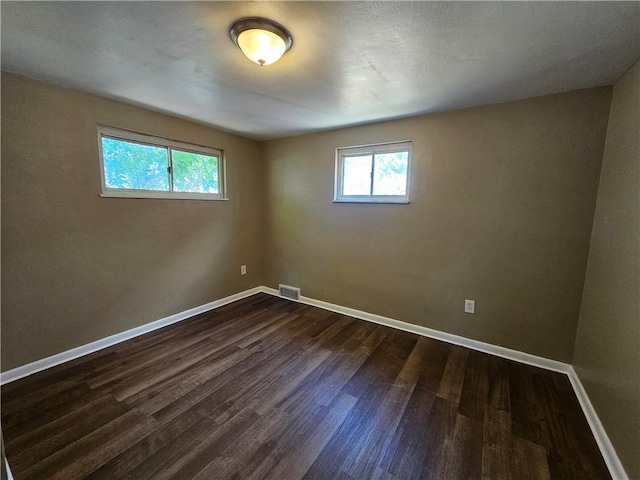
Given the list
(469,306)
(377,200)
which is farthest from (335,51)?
(469,306)

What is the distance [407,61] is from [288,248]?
2.62 metres

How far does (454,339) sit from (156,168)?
11.6 feet

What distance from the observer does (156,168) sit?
268 cm

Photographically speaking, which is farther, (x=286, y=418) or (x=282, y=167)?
(x=282, y=167)

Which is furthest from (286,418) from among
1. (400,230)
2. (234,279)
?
(234,279)

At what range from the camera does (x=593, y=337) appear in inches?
68.2

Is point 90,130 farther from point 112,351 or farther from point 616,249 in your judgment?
point 616,249

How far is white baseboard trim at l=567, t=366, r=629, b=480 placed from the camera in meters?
1.28

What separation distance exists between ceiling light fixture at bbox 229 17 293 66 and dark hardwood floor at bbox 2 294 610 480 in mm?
2169

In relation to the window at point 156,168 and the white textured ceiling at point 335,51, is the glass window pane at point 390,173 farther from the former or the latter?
the window at point 156,168

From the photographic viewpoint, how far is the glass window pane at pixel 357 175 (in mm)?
2971

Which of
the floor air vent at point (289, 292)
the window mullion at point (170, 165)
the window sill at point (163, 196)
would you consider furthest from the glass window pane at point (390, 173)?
the window mullion at point (170, 165)

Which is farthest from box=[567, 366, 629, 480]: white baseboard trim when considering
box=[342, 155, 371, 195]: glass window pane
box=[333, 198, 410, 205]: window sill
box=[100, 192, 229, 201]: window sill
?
box=[100, 192, 229, 201]: window sill

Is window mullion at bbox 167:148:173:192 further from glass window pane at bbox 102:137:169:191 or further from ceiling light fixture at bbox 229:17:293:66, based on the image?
ceiling light fixture at bbox 229:17:293:66
